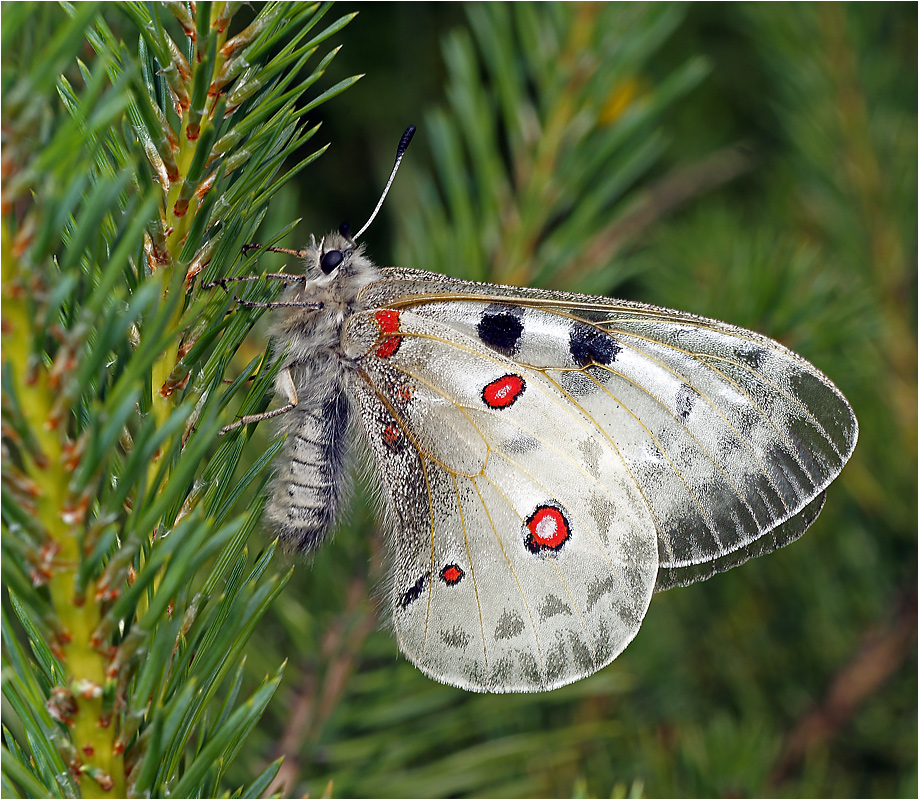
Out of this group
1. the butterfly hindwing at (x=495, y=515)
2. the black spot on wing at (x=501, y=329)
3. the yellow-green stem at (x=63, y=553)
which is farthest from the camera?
the black spot on wing at (x=501, y=329)

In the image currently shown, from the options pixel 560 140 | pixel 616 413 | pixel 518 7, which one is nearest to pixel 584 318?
pixel 616 413

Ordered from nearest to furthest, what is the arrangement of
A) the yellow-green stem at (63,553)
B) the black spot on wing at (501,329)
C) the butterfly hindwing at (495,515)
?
the yellow-green stem at (63,553), the butterfly hindwing at (495,515), the black spot on wing at (501,329)

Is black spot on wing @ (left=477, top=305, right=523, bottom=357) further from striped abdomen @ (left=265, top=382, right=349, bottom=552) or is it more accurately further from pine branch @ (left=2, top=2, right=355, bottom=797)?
pine branch @ (left=2, top=2, right=355, bottom=797)

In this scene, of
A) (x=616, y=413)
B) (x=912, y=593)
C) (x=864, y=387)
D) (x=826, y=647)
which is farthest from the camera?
(x=864, y=387)

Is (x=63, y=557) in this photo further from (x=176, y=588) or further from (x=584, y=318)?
(x=584, y=318)

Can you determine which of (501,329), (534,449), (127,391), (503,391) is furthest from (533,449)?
(127,391)

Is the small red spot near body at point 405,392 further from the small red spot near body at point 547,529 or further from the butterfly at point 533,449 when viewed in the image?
the small red spot near body at point 547,529

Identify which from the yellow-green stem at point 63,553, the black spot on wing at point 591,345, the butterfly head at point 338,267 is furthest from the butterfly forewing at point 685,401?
the yellow-green stem at point 63,553
